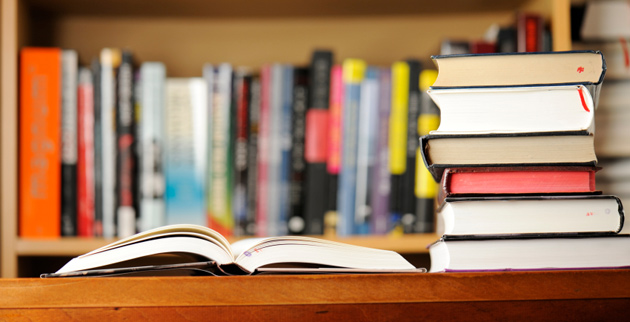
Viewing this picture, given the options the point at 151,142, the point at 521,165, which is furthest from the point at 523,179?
the point at 151,142

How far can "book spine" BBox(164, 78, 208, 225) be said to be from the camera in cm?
103

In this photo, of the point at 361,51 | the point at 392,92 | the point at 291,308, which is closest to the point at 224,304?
the point at 291,308

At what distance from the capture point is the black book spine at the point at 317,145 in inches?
40.5

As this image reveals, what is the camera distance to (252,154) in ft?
3.42

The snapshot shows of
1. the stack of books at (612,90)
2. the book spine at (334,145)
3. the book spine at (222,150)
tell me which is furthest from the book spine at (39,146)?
the stack of books at (612,90)

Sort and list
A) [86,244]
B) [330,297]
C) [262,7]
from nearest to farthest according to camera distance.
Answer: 1. [330,297]
2. [86,244]
3. [262,7]

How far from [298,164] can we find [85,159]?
1.29ft

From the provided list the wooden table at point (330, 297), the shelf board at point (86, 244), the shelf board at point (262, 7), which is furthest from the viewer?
the shelf board at point (262, 7)

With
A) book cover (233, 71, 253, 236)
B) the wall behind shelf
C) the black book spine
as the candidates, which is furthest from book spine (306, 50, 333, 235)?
the wall behind shelf

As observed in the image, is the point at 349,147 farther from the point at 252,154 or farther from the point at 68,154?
the point at 68,154

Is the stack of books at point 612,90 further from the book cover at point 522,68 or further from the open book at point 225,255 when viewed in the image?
the open book at point 225,255

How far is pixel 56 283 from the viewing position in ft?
1.63

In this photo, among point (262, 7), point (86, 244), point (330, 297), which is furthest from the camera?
point (262, 7)

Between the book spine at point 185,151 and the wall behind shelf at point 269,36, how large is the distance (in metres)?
0.21
